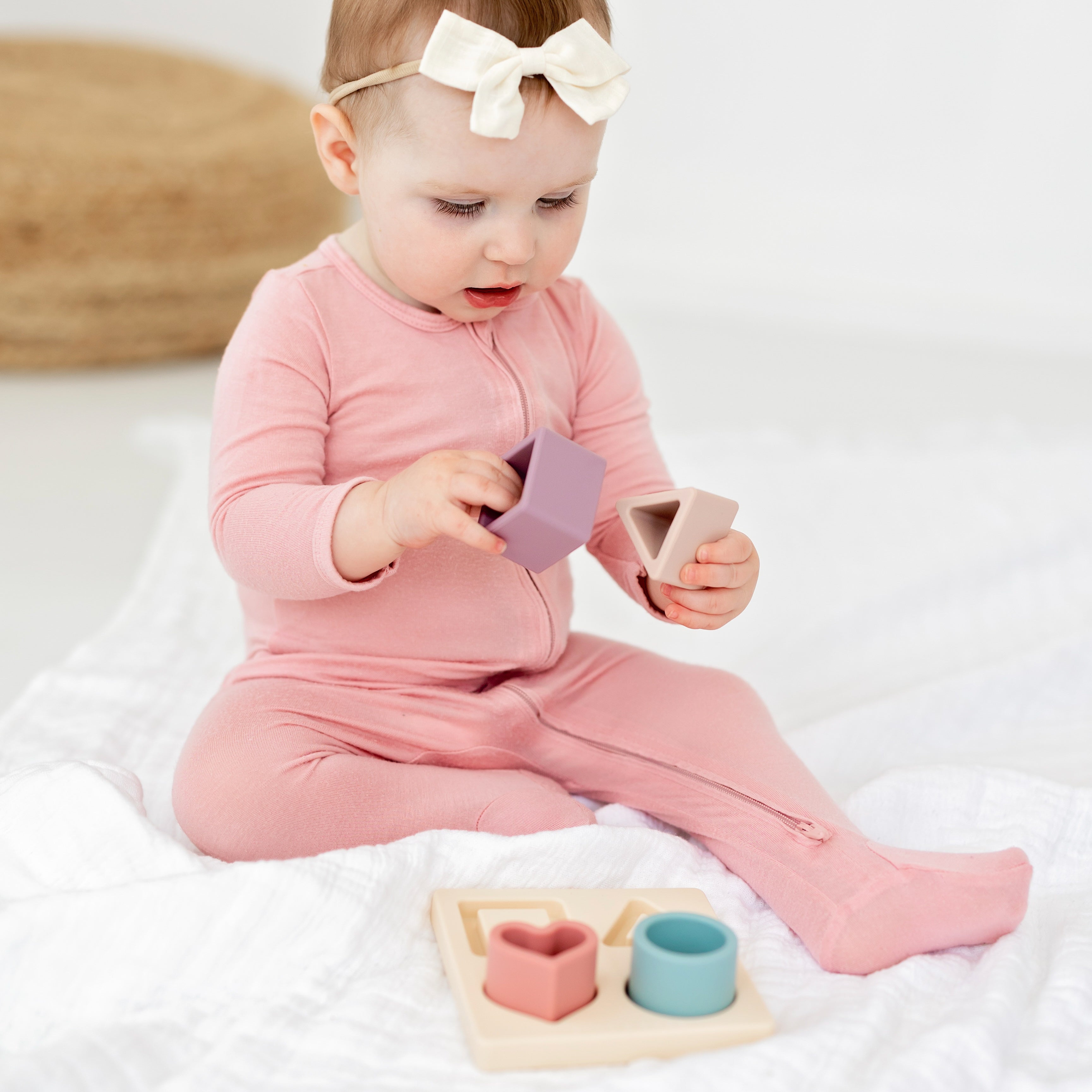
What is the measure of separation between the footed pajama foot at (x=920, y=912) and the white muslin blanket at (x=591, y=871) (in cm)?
1

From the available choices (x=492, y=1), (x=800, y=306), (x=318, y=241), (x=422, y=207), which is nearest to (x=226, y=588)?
(x=422, y=207)

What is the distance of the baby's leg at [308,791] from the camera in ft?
2.97

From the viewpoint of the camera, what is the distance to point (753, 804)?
951 millimetres

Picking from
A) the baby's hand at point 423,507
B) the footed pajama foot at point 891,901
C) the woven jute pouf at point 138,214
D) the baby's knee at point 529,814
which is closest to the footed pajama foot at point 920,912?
the footed pajama foot at point 891,901

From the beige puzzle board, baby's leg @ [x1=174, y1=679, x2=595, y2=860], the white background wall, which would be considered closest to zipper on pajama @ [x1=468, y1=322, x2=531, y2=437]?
baby's leg @ [x1=174, y1=679, x2=595, y2=860]

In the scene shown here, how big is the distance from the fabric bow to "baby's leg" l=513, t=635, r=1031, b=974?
0.42 meters

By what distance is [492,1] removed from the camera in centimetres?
87

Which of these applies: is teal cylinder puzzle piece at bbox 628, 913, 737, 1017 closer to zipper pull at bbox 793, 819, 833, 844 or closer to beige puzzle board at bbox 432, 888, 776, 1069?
beige puzzle board at bbox 432, 888, 776, 1069

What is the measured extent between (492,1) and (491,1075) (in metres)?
0.63

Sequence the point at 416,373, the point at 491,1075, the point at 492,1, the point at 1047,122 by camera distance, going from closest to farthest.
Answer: the point at 491,1075 → the point at 492,1 → the point at 416,373 → the point at 1047,122

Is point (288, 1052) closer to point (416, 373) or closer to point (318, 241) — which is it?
point (416, 373)

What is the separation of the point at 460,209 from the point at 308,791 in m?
0.39

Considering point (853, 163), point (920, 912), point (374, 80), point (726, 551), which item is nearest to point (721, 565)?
point (726, 551)

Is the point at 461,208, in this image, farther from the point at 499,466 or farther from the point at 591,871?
the point at 591,871
